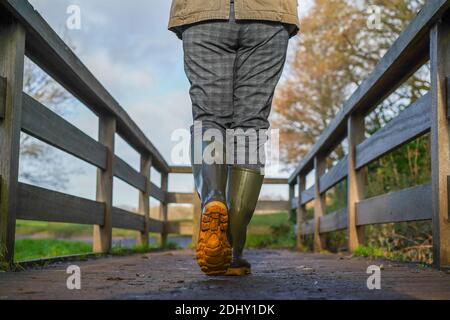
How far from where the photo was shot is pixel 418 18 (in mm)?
2455

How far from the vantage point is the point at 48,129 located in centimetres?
278

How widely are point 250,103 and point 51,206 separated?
3.55 feet

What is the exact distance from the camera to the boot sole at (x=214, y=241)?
1979 millimetres

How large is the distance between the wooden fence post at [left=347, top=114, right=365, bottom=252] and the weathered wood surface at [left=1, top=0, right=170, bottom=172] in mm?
1640

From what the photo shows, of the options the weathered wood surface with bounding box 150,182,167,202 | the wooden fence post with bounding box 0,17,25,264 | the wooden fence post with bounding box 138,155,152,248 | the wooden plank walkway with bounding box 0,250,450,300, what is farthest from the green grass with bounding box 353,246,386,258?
the weathered wood surface with bounding box 150,182,167,202

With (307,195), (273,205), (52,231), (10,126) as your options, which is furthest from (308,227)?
(52,231)

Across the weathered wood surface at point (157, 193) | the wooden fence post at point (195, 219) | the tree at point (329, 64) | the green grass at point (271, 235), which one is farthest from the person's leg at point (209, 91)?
the green grass at point (271, 235)

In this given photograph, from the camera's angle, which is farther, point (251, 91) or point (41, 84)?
point (41, 84)

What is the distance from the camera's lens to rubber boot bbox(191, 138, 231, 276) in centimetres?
198

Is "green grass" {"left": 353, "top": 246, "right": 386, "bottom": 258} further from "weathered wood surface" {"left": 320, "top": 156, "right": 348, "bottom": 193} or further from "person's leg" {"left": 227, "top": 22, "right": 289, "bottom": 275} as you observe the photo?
"person's leg" {"left": 227, "top": 22, "right": 289, "bottom": 275}

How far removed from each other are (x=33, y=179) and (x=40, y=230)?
2771 mm
